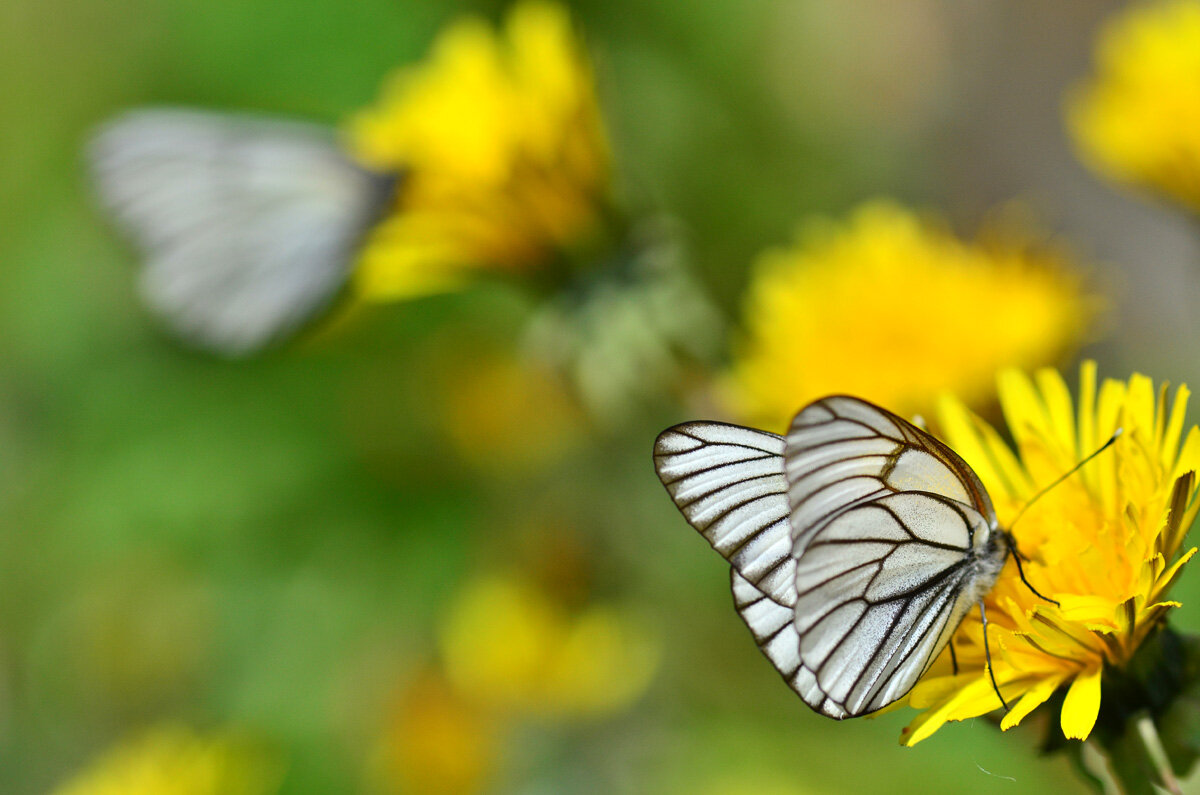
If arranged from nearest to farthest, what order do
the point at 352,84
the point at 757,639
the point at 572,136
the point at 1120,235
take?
the point at 757,639
the point at 572,136
the point at 352,84
the point at 1120,235

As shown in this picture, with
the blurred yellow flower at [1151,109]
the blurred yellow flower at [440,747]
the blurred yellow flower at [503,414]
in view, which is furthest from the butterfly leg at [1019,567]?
the blurred yellow flower at [503,414]

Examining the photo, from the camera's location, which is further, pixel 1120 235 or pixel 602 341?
pixel 1120 235

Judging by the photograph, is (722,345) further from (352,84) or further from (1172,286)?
(1172,286)

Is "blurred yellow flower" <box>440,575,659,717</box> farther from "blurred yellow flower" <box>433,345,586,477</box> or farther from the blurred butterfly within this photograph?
the blurred butterfly

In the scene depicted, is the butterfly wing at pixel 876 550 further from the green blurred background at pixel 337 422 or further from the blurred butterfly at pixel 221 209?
the green blurred background at pixel 337 422

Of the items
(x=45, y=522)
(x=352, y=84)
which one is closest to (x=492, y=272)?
(x=352, y=84)

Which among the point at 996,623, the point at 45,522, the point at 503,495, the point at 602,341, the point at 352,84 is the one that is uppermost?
the point at 352,84

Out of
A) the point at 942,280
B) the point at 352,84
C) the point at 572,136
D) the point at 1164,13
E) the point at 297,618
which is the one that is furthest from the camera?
the point at 352,84
